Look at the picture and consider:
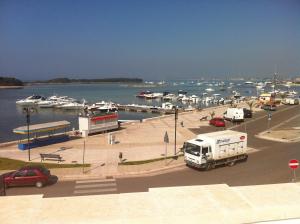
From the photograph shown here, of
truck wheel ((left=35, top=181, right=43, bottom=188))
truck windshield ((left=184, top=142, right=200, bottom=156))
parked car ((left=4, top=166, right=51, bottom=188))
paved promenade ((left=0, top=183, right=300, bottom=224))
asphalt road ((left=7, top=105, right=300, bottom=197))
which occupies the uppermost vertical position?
paved promenade ((left=0, top=183, right=300, bottom=224))

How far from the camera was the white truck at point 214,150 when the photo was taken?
23.8 metres

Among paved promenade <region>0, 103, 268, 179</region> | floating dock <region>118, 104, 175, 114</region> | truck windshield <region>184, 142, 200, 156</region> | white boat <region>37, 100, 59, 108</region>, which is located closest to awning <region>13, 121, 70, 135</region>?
paved promenade <region>0, 103, 268, 179</region>

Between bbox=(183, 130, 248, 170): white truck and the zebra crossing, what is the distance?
6.56 meters

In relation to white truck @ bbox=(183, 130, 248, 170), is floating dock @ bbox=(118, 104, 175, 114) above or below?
below

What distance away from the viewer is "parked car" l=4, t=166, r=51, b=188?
65.1 ft

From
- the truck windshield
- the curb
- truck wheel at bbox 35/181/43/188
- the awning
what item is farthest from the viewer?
the awning

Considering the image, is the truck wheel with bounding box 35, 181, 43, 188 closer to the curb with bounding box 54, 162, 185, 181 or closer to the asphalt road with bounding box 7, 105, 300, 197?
the asphalt road with bounding box 7, 105, 300, 197

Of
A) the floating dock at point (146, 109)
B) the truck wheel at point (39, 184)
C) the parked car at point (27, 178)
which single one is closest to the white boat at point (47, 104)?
the floating dock at point (146, 109)

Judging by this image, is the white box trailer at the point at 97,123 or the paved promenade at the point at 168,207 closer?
the paved promenade at the point at 168,207

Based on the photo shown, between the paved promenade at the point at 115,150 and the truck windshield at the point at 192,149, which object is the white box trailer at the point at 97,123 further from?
the truck windshield at the point at 192,149

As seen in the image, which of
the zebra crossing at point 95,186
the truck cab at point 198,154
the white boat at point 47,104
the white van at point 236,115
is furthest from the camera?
the white boat at point 47,104

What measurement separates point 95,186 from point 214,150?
31.4ft

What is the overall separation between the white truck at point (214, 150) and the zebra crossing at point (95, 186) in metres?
6.56

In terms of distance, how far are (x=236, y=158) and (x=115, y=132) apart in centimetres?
1906
